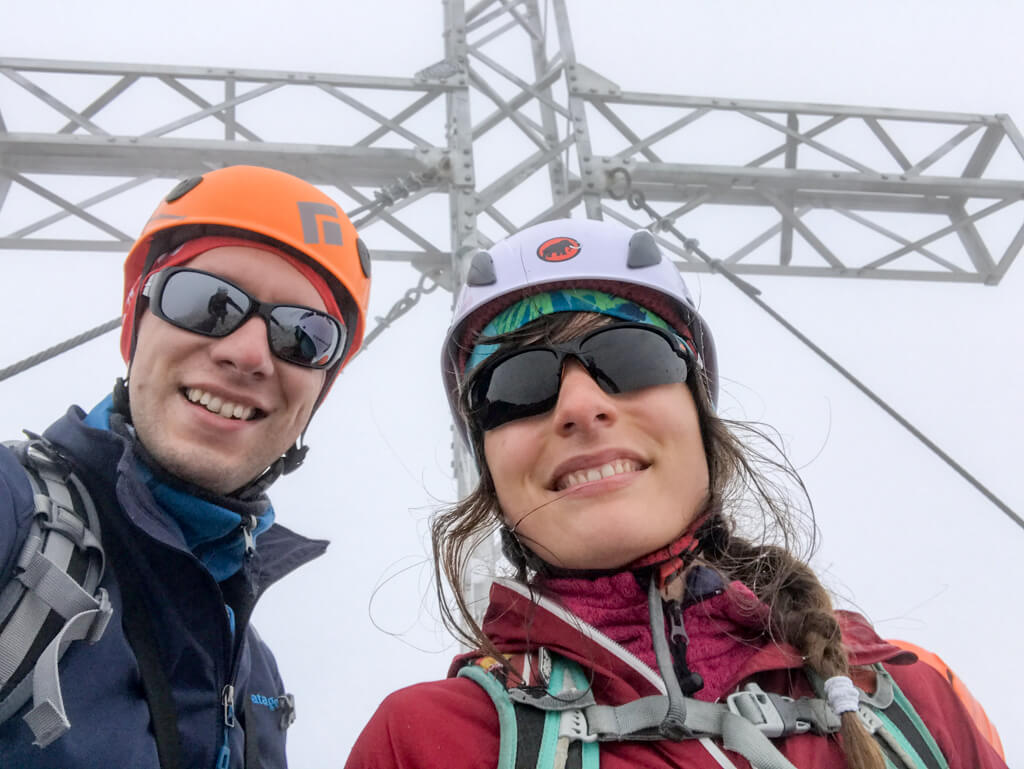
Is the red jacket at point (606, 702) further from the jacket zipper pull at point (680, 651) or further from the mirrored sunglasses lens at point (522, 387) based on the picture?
the mirrored sunglasses lens at point (522, 387)

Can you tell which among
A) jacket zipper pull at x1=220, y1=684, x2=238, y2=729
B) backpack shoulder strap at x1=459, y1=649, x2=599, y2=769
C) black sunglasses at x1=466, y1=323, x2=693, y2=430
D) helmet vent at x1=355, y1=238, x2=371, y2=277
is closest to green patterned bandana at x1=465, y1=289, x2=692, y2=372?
black sunglasses at x1=466, y1=323, x2=693, y2=430

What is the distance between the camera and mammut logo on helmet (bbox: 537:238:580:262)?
5.14ft

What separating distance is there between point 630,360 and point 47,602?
1.12m

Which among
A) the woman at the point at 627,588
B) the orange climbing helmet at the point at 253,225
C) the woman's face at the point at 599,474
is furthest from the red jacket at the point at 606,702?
the orange climbing helmet at the point at 253,225

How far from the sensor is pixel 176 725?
1432 millimetres

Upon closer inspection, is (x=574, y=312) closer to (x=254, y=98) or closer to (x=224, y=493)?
(x=224, y=493)

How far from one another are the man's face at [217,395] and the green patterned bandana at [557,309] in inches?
27.9

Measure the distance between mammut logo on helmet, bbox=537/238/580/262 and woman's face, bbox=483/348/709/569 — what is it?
1.03 ft

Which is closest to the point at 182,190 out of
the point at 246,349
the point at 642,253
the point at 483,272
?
the point at 246,349

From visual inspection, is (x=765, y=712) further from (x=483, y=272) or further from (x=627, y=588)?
(x=483, y=272)

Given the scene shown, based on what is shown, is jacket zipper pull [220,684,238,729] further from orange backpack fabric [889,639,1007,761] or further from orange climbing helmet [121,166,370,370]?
orange backpack fabric [889,639,1007,761]

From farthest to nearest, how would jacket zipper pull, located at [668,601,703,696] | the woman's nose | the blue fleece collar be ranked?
1. the blue fleece collar
2. the woman's nose
3. jacket zipper pull, located at [668,601,703,696]

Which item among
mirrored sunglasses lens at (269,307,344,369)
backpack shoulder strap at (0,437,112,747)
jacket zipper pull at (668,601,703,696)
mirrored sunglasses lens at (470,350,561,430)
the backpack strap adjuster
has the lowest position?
the backpack strap adjuster

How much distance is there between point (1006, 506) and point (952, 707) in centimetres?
243
